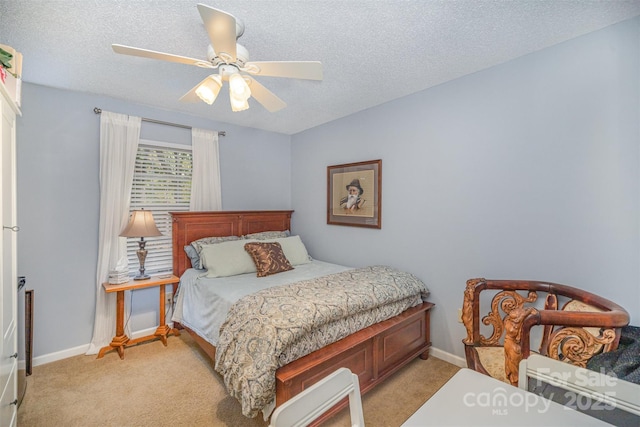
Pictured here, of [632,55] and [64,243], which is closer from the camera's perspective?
[632,55]

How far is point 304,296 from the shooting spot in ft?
6.91

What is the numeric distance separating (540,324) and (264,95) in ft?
6.96

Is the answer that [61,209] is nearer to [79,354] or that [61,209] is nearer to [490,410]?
[79,354]

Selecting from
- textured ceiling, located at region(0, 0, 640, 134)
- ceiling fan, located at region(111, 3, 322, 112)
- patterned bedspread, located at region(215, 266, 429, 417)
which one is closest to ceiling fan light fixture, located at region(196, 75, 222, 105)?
ceiling fan, located at region(111, 3, 322, 112)

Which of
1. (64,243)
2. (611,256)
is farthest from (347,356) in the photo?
(64,243)

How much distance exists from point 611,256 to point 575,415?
4.50 feet

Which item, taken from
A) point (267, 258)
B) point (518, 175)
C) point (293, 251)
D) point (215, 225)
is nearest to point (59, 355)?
point (215, 225)

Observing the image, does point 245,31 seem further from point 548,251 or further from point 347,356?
point 548,251

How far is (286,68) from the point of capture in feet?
5.67

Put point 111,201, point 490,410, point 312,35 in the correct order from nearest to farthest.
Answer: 1. point 490,410
2. point 312,35
3. point 111,201

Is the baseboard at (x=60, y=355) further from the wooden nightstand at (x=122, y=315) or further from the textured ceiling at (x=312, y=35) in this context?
the textured ceiling at (x=312, y=35)

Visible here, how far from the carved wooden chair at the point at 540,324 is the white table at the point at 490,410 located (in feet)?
1.18

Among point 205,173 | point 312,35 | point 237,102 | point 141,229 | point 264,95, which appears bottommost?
point 141,229

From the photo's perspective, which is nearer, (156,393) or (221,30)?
(221,30)
